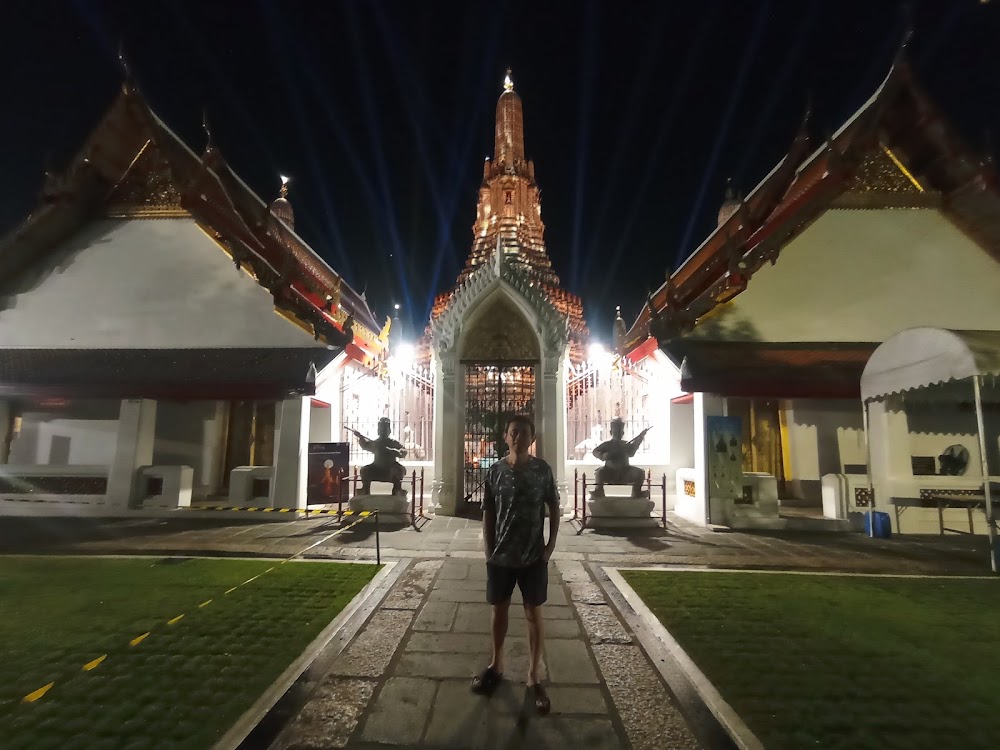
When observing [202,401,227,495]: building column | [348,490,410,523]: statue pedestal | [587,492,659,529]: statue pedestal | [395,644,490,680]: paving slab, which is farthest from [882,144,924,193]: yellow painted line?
[202,401,227,495]: building column

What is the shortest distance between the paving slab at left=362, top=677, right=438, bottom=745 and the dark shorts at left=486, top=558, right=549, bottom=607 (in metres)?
0.64

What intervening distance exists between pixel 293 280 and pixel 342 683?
427 inches

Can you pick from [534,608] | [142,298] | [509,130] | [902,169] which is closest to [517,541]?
[534,608]

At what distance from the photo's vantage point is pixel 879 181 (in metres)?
11.0

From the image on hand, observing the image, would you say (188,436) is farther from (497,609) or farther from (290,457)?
(497,609)

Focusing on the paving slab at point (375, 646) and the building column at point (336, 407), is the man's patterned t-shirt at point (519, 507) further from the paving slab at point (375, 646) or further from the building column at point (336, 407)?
the building column at point (336, 407)

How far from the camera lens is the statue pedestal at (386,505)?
28.6ft

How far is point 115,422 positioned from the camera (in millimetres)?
11008

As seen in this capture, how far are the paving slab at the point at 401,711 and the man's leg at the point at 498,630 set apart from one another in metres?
0.38

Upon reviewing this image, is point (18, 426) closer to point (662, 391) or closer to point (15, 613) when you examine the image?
point (15, 613)

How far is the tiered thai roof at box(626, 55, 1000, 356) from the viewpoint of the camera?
33.2 feet

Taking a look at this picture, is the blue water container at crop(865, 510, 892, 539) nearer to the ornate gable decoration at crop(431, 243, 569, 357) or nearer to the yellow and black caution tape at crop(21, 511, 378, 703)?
the ornate gable decoration at crop(431, 243, 569, 357)

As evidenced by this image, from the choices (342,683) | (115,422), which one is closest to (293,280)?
(115,422)

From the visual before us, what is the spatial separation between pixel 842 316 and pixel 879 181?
3.06 metres
